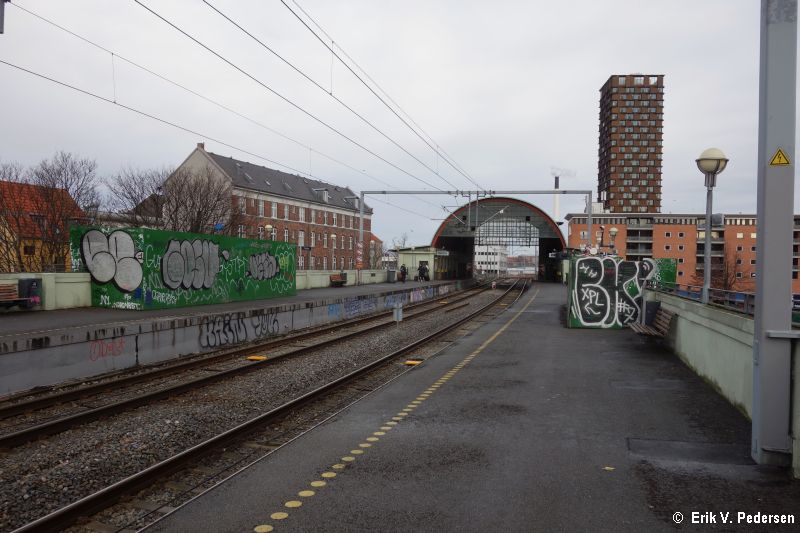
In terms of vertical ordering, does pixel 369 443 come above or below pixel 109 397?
above

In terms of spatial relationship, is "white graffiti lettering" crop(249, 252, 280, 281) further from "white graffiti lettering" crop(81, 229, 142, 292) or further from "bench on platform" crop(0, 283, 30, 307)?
"bench on platform" crop(0, 283, 30, 307)

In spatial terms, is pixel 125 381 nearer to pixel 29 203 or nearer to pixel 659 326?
pixel 659 326

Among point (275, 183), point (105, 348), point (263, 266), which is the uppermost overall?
point (275, 183)

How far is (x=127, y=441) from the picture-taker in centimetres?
734

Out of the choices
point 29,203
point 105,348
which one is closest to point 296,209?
point 29,203

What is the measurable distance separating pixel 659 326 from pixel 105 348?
15.0 m

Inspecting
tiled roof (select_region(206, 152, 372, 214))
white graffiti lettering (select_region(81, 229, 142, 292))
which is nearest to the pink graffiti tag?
white graffiti lettering (select_region(81, 229, 142, 292))

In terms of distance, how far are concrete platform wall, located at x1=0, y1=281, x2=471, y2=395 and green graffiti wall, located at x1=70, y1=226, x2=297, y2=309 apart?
5.69 ft

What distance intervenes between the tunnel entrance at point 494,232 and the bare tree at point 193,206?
2674 cm

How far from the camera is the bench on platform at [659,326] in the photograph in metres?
15.4

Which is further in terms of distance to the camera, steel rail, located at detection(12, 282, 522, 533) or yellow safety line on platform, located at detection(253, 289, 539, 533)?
yellow safety line on platform, located at detection(253, 289, 539, 533)

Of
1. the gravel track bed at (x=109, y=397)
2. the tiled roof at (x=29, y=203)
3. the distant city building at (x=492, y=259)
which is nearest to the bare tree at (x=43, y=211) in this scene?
the tiled roof at (x=29, y=203)

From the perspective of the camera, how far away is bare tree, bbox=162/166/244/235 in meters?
39.0

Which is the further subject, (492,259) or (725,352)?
(492,259)
